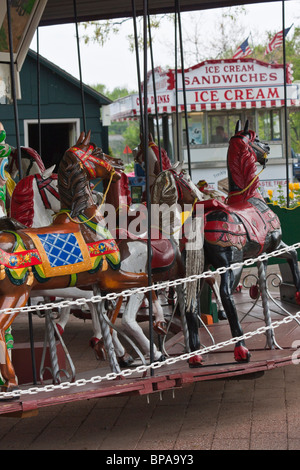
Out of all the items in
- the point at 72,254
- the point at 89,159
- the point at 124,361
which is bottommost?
the point at 124,361

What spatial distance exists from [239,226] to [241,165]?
0.60 m

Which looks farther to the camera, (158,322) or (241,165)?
(241,165)

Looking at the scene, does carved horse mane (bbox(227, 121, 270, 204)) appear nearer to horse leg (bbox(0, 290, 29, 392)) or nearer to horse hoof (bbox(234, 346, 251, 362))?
horse hoof (bbox(234, 346, 251, 362))

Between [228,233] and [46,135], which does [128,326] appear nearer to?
[228,233]

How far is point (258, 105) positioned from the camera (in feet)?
60.9

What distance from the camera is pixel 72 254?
182 inches

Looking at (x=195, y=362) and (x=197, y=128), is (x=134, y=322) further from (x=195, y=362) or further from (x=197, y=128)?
(x=197, y=128)

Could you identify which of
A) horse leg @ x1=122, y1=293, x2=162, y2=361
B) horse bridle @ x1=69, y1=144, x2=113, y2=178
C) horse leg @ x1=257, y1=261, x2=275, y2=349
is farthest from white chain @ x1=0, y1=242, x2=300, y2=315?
horse bridle @ x1=69, y1=144, x2=113, y2=178

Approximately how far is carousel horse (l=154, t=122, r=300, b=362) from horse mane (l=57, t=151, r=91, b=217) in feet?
3.43

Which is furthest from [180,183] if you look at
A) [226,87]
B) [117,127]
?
[117,127]

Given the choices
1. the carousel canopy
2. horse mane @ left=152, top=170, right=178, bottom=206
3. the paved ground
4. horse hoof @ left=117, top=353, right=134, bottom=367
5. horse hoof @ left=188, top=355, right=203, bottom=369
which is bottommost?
the paved ground

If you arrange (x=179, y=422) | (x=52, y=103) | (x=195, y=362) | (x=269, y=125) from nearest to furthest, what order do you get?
(x=195, y=362), (x=179, y=422), (x=52, y=103), (x=269, y=125)

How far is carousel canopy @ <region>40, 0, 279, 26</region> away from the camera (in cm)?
801
